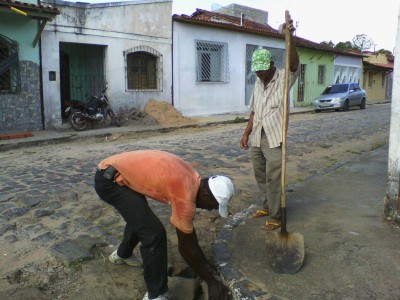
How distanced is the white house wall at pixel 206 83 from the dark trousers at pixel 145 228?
1292 cm

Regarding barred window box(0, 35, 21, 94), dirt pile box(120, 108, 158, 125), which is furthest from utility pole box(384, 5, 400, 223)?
dirt pile box(120, 108, 158, 125)

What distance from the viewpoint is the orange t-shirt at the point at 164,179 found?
103 inches

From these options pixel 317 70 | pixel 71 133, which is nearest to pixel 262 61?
pixel 71 133

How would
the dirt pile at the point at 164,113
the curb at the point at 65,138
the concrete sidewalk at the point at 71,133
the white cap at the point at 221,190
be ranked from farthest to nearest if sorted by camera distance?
1. the dirt pile at the point at 164,113
2. the concrete sidewalk at the point at 71,133
3. the curb at the point at 65,138
4. the white cap at the point at 221,190

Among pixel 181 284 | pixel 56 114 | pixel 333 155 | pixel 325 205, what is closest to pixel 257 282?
pixel 181 284

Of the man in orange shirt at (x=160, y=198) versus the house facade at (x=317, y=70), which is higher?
Result: the house facade at (x=317, y=70)

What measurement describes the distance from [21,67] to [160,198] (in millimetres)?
9771

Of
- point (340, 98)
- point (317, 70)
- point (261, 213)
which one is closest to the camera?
point (261, 213)

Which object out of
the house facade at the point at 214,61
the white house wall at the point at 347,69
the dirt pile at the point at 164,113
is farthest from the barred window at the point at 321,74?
the dirt pile at the point at 164,113

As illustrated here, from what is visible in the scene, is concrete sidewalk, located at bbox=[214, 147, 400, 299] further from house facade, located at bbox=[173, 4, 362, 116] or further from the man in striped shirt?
house facade, located at bbox=[173, 4, 362, 116]

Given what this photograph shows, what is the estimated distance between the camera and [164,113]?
14445 mm

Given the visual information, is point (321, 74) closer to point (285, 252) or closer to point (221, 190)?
point (285, 252)

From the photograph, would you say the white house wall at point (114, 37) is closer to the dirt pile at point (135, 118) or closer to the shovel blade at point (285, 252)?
the dirt pile at point (135, 118)

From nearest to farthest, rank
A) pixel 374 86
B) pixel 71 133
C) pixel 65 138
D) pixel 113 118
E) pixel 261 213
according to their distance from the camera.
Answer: pixel 261 213
pixel 65 138
pixel 71 133
pixel 113 118
pixel 374 86
